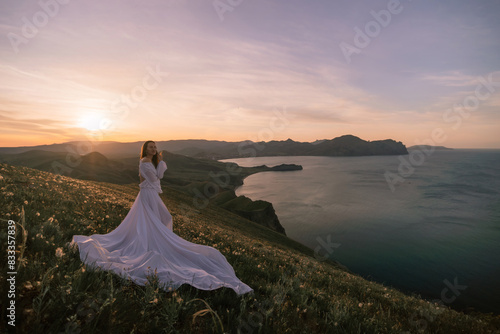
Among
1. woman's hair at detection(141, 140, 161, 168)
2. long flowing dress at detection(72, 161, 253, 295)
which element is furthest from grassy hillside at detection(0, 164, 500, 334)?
woman's hair at detection(141, 140, 161, 168)

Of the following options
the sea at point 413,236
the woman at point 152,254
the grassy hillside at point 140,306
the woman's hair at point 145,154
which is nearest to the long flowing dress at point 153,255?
the woman at point 152,254

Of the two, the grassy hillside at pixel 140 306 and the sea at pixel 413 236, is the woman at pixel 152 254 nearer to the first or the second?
the grassy hillside at pixel 140 306

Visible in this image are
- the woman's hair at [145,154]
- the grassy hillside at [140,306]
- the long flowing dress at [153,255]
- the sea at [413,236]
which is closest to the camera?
the grassy hillside at [140,306]

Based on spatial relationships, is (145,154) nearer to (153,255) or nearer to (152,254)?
(152,254)

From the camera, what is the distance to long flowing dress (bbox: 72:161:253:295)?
17.4 feet

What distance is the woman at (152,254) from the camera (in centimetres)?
531

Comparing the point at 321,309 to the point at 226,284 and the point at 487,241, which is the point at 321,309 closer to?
the point at 226,284

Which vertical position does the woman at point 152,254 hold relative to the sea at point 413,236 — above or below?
above

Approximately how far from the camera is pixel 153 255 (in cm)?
638

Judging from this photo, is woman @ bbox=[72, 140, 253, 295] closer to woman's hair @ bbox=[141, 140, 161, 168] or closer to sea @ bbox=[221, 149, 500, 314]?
woman's hair @ bbox=[141, 140, 161, 168]

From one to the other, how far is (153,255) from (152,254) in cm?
18

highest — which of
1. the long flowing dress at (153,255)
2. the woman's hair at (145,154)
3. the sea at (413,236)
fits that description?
the woman's hair at (145,154)

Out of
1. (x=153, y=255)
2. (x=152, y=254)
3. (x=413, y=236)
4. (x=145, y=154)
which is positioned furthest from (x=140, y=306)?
(x=413, y=236)

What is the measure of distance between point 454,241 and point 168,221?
271 ft
